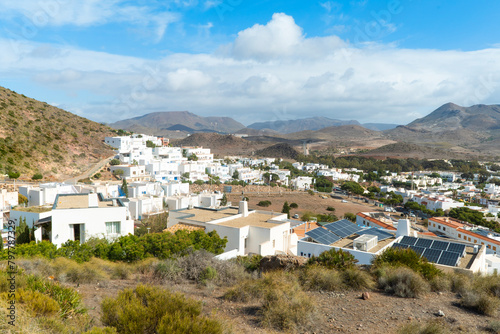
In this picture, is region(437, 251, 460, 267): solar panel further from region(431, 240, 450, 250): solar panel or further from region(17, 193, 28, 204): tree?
region(17, 193, 28, 204): tree

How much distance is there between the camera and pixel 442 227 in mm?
29641

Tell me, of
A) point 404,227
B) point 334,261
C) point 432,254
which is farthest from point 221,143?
point 334,261

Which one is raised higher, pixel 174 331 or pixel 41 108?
pixel 41 108

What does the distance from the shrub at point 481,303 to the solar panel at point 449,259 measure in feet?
14.3

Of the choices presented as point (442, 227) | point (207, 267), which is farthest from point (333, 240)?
point (442, 227)

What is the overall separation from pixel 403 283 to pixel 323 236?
23.6 ft

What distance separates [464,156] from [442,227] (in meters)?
95.9

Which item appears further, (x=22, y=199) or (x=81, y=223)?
(x=22, y=199)

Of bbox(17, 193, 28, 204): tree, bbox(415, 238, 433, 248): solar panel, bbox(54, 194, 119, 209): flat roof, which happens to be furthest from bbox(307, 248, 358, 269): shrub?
bbox(17, 193, 28, 204): tree

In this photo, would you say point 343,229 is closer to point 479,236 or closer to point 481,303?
point 481,303

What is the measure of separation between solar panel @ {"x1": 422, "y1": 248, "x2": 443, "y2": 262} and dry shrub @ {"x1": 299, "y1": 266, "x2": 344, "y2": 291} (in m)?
5.08

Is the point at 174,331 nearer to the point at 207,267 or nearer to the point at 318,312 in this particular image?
the point at 318,312

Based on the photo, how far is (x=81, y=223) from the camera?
12336 mm

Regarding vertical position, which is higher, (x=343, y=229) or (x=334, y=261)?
(x=334, y=261)
